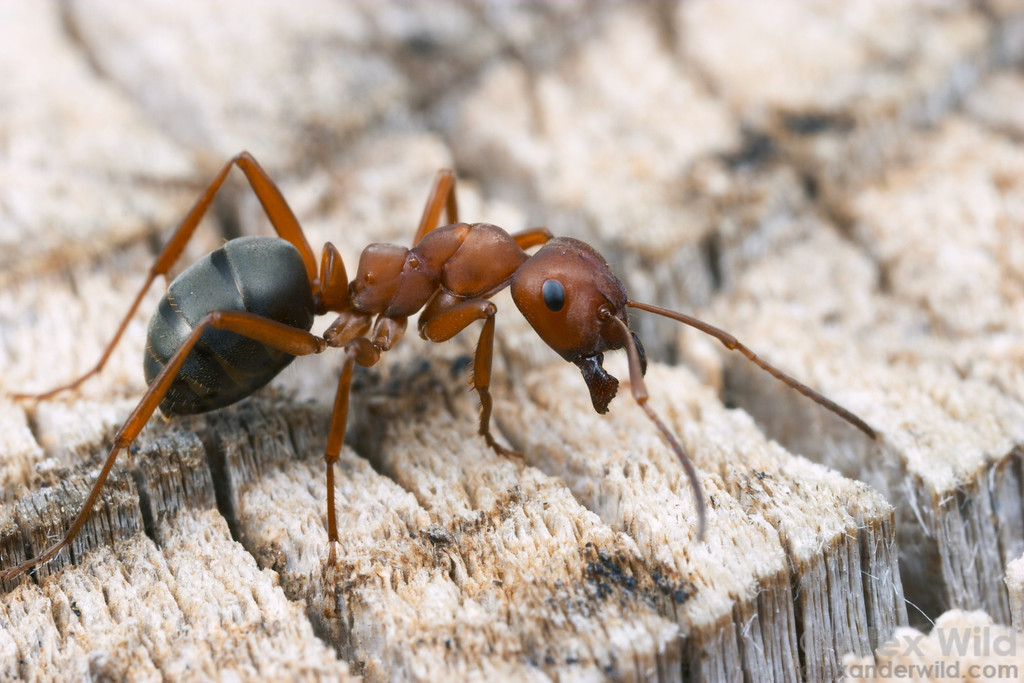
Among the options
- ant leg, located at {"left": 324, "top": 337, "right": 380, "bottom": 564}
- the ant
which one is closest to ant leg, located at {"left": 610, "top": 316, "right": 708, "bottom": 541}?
the ant

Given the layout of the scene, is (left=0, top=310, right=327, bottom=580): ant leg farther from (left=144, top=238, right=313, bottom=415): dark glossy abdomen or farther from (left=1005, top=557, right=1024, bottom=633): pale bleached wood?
(left=1005, top=557, right=1024, bottom=633): pale bleached wood

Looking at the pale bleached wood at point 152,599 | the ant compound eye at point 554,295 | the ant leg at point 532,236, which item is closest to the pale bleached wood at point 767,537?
the ant compound eye at point 554,295

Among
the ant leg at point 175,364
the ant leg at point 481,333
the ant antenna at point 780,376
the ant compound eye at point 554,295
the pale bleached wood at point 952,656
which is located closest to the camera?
the pale bleached wood at point 952,656

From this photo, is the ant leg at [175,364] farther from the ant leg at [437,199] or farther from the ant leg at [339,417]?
the ant leg at [437,199]

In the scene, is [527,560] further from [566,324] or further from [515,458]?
[566,324]

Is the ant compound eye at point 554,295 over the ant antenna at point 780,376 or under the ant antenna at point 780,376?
over

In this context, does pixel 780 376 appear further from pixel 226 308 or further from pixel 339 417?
pixel 226 308
